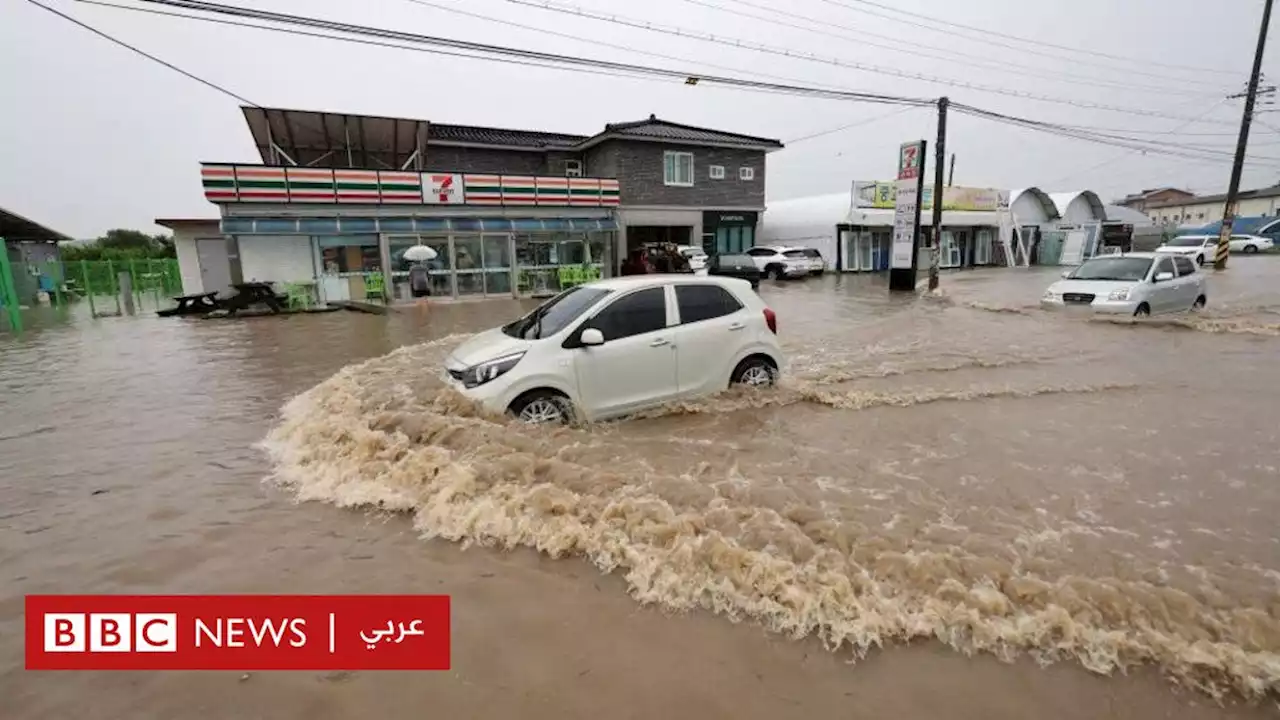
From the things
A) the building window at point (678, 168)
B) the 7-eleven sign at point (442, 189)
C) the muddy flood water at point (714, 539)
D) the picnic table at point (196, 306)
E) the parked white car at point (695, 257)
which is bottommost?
the muddy flood water at point (714, 539)

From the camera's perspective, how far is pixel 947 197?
33219 mm

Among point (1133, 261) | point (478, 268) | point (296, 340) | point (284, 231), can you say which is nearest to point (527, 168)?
point (478, 268)

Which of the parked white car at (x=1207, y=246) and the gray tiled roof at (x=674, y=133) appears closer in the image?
the gray tiled roof at (x=674, y=133)

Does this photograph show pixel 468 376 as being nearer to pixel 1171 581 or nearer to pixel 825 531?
pixel 825 531

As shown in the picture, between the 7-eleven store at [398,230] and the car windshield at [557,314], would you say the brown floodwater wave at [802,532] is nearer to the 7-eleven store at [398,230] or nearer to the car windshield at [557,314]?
the car windshield at [557,314]

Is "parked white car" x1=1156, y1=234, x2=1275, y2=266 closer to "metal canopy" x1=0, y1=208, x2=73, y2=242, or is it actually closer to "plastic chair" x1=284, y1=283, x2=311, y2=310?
"plastic chair" x1=284, y1=283, x2=311, y2=310

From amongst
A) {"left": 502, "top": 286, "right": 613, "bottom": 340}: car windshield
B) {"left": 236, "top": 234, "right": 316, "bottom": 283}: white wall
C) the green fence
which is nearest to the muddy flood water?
{"left": 502, "top": 286, "right": 613, "bottom": 340}: car windshield

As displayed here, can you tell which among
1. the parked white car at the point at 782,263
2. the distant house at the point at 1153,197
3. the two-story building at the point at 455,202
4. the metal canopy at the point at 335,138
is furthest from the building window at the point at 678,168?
the distant house at the point at 1153,197

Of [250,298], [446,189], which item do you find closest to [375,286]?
[250,298]

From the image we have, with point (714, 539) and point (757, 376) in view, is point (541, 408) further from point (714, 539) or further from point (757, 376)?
point (757, 376)

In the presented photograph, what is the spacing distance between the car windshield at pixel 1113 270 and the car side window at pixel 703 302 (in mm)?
10500

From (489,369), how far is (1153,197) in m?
118

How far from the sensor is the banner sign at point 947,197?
30594 mm

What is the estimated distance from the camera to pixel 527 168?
26062mm
